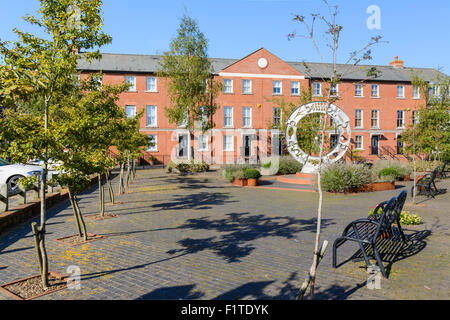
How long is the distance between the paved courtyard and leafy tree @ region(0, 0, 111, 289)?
1298 millimetres

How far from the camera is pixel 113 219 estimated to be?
32.3 feet

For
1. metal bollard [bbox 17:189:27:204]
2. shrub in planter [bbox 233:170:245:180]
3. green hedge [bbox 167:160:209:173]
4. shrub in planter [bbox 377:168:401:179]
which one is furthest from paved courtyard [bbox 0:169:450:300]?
green hedge [bbox 167:160:209:173]

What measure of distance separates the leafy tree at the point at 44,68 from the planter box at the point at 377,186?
1304 cm

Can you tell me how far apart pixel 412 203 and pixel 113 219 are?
382 inches

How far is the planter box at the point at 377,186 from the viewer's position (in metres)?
16.0

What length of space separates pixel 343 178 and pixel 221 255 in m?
9.89

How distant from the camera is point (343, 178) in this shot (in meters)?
14.9

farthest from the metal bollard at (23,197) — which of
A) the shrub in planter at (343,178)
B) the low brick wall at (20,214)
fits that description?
the shrub in planter at (343,178)

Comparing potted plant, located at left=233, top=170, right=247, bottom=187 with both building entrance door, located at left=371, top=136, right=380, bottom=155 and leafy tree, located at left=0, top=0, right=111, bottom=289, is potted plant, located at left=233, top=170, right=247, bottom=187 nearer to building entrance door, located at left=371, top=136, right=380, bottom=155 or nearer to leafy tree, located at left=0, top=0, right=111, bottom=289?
leafy tree, located at left=0, top=0, right=111, bottom=289

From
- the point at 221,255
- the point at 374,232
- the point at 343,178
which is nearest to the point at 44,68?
the point at 221,255

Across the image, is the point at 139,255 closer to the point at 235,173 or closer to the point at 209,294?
the point at 209,294

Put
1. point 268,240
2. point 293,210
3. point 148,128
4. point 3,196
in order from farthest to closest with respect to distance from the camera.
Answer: point 148,128 → point 293,210 → point 3,196 → point 268,240
